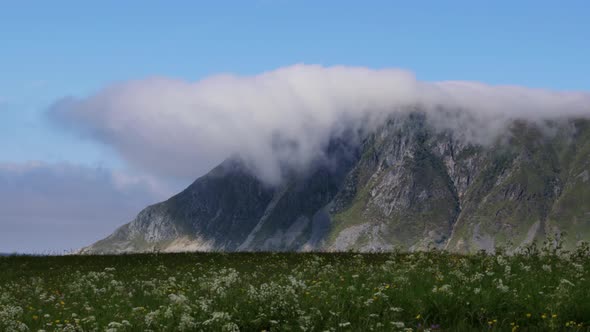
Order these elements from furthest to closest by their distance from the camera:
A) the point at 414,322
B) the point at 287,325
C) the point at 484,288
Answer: the point at 484,288 → the point at 414,322 → the point at 287,325

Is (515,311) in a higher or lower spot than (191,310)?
lower

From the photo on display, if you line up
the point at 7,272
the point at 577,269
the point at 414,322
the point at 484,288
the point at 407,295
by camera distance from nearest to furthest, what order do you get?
the point at 414,322
the point at 407,295
the point at 484,288
the point at 577,269
the point at 7,272

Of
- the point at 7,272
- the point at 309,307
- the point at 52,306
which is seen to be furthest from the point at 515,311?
the point at 7,272

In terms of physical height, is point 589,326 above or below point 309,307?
below

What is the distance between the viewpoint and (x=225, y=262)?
43.1 metres

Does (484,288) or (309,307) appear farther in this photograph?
(484,288)

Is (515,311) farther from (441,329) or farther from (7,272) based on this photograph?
(7,272)

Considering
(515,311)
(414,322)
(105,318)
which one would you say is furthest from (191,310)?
(515,311)

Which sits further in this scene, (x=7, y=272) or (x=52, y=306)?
(x=7, y=272)

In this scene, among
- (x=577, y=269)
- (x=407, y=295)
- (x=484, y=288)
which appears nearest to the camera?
(x=407, y=295)

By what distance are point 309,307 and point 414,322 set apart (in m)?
2.29

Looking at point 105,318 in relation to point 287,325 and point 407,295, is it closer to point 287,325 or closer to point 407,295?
point 287,325

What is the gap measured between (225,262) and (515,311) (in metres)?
29.5

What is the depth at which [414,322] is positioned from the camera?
1487cm
